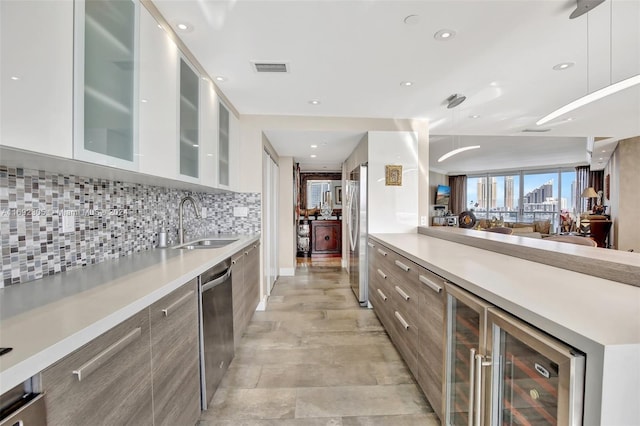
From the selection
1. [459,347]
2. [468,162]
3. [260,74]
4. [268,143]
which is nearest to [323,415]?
[459,347]

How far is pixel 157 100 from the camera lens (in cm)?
157

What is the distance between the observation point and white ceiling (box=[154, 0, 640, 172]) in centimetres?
162

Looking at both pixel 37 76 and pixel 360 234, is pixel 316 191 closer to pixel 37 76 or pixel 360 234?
pixel 360 234

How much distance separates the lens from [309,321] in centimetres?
296

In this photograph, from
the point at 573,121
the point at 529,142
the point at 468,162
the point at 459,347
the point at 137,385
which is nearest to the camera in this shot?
the point at 137,385

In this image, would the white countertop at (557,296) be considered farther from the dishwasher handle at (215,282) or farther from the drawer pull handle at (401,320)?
the dishwasher handle at (215,282)

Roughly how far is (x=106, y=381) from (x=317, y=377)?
1508mm

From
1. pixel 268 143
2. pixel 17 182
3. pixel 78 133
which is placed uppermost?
pixel 268 143

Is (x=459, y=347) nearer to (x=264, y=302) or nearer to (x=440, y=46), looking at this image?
(x=440, y=46)

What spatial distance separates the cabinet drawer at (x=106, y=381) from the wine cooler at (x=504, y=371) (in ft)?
4.25

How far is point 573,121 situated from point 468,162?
16.8 ft

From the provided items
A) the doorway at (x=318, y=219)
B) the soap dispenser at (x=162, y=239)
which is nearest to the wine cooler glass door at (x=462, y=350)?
the soap dispenser at (x=162, y=239)

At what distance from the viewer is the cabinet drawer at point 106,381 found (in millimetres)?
682

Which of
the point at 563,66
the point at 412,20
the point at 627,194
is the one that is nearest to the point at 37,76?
the point at 412,20
